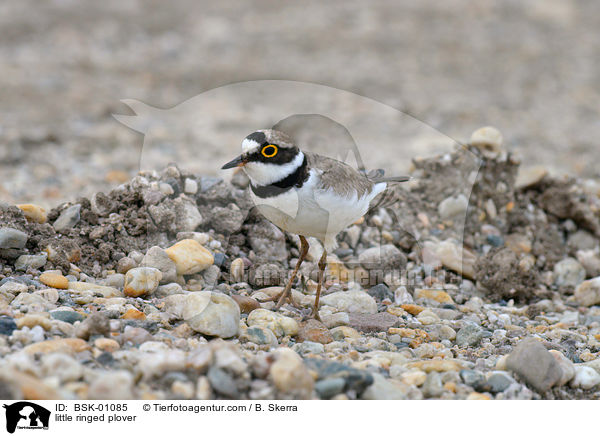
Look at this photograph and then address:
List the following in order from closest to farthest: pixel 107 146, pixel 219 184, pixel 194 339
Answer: pixel 194 339
pixel 219 184
pixel 107 146

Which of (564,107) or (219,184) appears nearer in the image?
(219,184)

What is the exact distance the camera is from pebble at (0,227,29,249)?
15.2 ft

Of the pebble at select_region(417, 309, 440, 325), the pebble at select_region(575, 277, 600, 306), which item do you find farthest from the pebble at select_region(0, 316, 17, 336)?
the pebble at select_region(575, 277, 600, 306)

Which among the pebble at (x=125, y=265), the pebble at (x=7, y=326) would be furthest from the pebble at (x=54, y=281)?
the pebble at (x=7, y=326)

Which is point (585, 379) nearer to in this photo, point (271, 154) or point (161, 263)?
point (271, 154)

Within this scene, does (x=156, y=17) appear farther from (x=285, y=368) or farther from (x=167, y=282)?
(x=285, y=368)

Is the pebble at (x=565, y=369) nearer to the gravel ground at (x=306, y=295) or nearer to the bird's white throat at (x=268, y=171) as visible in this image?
the gravel ground at (x=306, y=295)

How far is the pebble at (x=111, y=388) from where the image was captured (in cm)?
314

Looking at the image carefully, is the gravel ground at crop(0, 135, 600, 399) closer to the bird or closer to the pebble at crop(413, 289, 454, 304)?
the pebble at crop(413, 289, 454, 304)

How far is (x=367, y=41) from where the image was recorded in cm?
1560

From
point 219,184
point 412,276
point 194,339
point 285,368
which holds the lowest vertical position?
point 285,368

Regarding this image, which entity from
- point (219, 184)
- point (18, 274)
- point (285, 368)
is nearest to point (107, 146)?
point (219, 184)

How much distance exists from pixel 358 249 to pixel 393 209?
2.38ft

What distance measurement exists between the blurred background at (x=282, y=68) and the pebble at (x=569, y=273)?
272 cm
